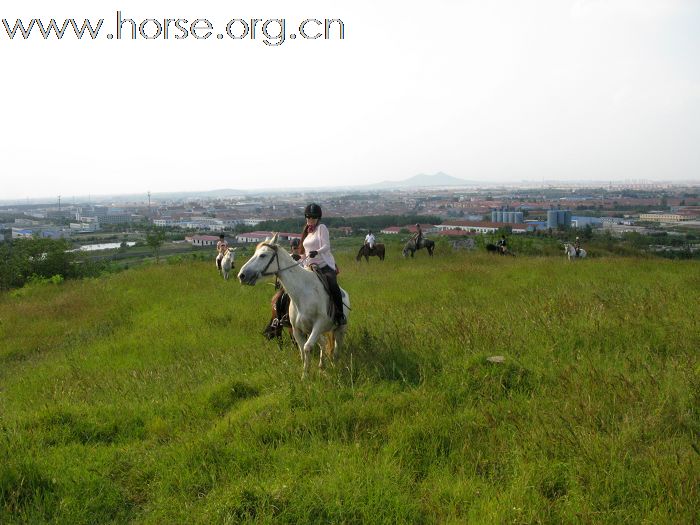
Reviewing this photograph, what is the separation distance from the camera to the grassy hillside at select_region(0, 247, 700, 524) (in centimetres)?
400

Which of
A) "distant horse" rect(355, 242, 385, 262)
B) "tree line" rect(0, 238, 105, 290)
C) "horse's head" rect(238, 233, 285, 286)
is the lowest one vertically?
"tree line" rect(0, 238, 105, 290)

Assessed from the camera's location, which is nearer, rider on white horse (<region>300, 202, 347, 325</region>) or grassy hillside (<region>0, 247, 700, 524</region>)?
grassy hillside (<region>0, 247, 700, 524</region>)

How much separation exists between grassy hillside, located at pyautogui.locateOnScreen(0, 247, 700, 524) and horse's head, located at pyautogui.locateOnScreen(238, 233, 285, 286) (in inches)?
56.2

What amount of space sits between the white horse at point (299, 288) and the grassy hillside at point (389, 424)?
580 millimetres

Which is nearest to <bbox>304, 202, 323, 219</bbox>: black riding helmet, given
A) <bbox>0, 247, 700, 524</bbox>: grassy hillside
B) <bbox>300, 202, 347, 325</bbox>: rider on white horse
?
<bbox>300, 202, 347, 325</bbox>: rider on white horse

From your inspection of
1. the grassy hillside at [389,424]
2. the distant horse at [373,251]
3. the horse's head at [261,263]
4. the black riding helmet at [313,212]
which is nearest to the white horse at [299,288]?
the horse's head at [261,263]

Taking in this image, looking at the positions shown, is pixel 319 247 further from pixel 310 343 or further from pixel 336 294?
pixel 310 343

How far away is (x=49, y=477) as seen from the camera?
15.4 feet

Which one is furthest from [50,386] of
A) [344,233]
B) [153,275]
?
[344,233]

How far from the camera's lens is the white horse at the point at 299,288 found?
666cm

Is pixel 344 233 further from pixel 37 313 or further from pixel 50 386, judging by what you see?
pixel 50 386

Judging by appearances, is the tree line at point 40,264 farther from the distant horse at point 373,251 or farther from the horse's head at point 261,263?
the horse's head at point 261,263

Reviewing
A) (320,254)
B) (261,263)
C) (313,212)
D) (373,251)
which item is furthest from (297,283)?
(373,251)

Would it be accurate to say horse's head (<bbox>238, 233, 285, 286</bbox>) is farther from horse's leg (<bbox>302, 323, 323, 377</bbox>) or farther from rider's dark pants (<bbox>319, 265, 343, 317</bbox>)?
horse's leg (<bbox>302, 323, 323, 377</bbox>)
